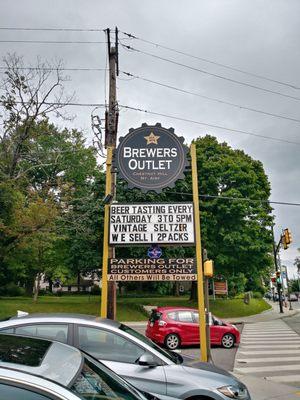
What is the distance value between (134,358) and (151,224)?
19.3ft

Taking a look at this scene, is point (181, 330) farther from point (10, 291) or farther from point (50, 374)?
point (10, 291)

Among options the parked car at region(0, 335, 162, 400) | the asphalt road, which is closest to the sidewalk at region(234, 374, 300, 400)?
the asphalt road

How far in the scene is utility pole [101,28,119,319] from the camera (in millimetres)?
10695


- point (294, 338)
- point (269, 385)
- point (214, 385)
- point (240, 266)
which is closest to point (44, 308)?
point (240, 266)

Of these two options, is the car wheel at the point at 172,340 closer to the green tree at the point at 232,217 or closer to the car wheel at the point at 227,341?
the car wheel at the point at 227,341

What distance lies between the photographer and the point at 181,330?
15469mm

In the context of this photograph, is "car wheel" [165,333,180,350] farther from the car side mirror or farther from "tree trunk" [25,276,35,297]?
"tree trunk" [25,276,35,297]

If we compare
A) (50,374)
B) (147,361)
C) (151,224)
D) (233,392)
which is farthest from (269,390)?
(50,374)

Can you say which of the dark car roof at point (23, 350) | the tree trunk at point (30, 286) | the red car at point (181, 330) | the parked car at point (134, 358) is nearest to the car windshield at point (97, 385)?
the dark car roof at point (23, 350)

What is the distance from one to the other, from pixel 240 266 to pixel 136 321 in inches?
368

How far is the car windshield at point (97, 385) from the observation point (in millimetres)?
→ 2562

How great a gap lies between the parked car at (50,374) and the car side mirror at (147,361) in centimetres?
153

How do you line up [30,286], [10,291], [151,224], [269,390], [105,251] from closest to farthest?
[269,390], [105,251], [151,224], [10,291], [30,286]

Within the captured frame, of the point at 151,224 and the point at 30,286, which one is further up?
the point at 151,224
